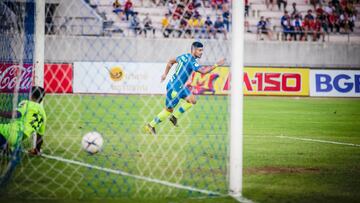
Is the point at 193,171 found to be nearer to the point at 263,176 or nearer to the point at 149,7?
the point at 263,176

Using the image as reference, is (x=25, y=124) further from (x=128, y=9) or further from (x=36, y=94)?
(x=128, y=9)

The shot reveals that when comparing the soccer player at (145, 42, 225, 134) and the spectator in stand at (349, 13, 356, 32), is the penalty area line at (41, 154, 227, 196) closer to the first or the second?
the soccer player at (145, 42, 225, 134)

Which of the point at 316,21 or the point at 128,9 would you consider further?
the point at 316,21

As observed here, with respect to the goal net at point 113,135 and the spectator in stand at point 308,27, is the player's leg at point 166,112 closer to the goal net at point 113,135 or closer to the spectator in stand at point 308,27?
the goal net at point 113,135

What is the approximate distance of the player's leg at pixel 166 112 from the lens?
420 inches

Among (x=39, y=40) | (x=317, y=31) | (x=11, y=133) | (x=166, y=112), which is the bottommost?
(x=11, y=133)

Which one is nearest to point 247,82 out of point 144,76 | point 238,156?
point 144,76

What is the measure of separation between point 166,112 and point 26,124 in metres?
4.00

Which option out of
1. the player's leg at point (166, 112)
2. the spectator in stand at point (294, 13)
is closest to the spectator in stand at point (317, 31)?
the spectator in stand at point (294, 13)

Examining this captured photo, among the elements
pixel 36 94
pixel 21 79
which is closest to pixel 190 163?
pixel 36 94

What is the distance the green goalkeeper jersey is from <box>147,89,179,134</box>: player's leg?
3.18m

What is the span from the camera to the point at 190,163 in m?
7.51

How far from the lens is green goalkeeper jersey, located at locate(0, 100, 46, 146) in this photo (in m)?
6.84

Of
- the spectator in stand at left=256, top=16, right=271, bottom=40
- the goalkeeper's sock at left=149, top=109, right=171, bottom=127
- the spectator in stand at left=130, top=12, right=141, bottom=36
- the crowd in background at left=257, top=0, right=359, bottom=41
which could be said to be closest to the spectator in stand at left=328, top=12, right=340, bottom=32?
the crowd in background at left=257, top=0, right=359, bottom=41
